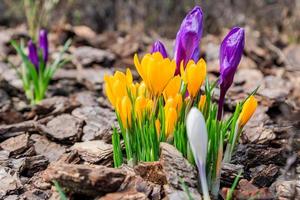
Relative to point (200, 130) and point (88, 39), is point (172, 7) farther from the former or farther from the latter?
point (200, 130)

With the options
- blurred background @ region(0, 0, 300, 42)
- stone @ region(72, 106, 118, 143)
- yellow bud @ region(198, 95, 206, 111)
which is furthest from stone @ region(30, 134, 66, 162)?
blurred background @ region(0, 0, 300, 42)

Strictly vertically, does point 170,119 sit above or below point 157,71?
below

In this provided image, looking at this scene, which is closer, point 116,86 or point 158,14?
A: point 116,86

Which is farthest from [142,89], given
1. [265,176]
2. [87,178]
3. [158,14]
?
[158,14]

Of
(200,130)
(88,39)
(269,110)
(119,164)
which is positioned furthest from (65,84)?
(200,130)

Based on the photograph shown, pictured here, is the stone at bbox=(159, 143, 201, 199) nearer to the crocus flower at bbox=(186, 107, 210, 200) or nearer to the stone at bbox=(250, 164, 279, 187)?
→ the crocus flower at bbox=(186, 107, 210, 200)

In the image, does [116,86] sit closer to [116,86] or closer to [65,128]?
[116,86]

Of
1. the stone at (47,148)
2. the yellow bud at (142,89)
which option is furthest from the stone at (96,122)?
the yellow bud at (142,89)
